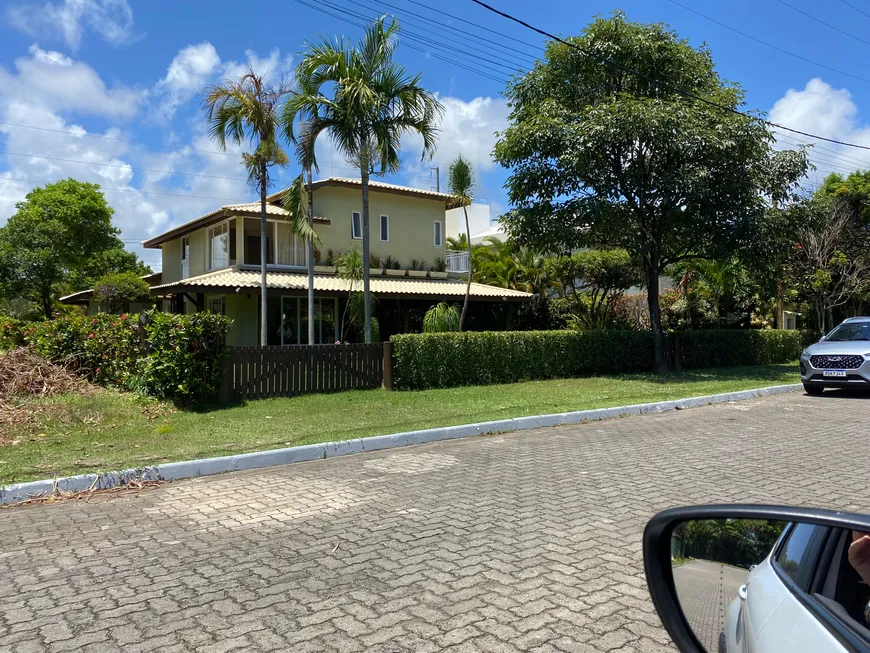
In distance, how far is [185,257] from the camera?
2822 centimetres

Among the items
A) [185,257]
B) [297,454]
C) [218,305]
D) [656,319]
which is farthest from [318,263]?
[297,454]

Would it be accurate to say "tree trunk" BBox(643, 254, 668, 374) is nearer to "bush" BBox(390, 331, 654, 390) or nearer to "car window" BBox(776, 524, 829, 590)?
"bush" BBox(390, 331, 654, 390)

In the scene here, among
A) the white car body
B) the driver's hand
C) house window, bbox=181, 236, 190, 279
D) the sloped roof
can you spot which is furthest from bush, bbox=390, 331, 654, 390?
house window, bbox=181, 236, 190, 279

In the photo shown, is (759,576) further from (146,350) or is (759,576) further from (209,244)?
(209,244)

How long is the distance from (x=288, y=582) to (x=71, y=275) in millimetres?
46300

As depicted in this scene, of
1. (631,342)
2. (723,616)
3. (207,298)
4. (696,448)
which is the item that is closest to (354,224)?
(207,298)

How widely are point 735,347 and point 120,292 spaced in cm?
2504

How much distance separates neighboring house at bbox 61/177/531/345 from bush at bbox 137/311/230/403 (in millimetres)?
8524

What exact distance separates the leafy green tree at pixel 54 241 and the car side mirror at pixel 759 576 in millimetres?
39989

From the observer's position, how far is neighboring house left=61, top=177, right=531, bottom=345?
908 inches

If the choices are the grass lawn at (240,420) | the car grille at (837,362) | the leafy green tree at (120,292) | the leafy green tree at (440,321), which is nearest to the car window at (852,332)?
the car grille at (837,362)

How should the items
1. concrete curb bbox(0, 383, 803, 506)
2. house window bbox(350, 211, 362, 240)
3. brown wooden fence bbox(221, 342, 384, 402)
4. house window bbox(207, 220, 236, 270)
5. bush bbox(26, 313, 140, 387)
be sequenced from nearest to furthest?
concrete curb bbox(0, 383, 803, 506) < bush bbox(26, 313, 140, 387) < brown wooden fence bbox(221, 342, 384, 402) < house window bbox(207, 220, 236, 270) < house window bbox(350, 211, 362, 240)

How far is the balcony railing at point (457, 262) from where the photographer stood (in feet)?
99.6

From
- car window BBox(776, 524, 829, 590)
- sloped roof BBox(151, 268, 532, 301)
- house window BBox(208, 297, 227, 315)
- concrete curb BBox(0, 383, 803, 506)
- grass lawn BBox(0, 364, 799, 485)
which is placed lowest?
concrete curb BBox(0, 383, 803, 506)
